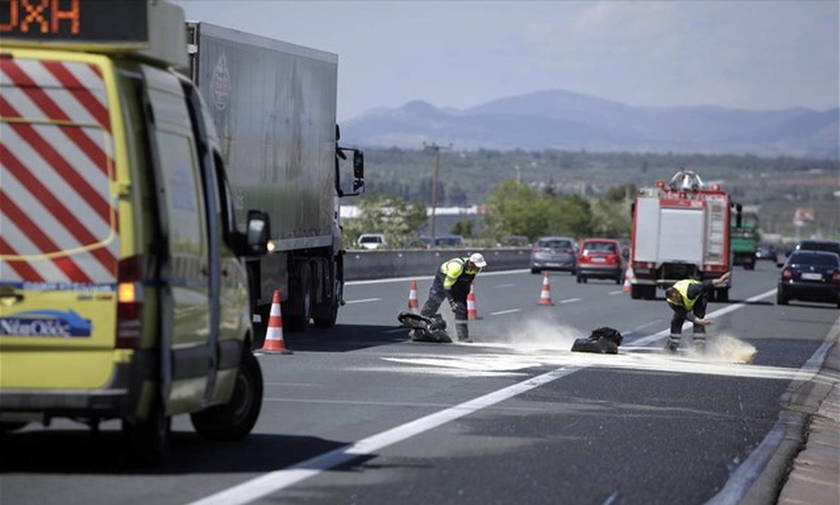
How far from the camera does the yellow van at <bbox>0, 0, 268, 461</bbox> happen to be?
938 cm

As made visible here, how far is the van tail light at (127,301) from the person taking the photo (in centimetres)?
939

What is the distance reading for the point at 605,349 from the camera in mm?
23219

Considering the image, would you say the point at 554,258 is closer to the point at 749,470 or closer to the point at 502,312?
the point at 502,312

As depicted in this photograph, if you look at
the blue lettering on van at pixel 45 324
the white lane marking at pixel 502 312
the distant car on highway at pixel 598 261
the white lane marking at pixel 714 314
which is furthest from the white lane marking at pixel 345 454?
the distant car on highway at pixel 598 261

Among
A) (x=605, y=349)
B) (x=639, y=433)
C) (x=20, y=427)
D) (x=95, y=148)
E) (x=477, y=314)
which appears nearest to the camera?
(x=95, y=148)

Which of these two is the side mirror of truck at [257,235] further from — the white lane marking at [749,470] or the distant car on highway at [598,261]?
the distant car on highway at [598,261]

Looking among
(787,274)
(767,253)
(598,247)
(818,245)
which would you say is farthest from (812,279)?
(767,253)

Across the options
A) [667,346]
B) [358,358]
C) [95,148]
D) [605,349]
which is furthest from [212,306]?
[667,346]

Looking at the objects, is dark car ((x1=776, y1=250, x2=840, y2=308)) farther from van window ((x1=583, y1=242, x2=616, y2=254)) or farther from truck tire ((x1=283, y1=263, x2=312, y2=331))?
truck tire ((x1=283, y1=263, x2=312, y2=331))

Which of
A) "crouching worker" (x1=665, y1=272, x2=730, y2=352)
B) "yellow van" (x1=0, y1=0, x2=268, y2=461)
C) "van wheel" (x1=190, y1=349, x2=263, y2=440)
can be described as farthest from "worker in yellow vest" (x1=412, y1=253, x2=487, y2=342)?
"yellow van" (x1=0, y1=0, x2=268, y2=461)

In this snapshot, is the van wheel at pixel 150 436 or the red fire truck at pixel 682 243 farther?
the red fire truck at pixel 682 243

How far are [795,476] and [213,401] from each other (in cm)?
434

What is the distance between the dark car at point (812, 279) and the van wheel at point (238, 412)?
35173mm

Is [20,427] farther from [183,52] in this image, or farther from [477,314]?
[477,314]
